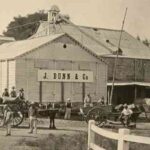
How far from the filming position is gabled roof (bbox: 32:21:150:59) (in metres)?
44.6

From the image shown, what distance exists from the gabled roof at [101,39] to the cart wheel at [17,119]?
81.3ft

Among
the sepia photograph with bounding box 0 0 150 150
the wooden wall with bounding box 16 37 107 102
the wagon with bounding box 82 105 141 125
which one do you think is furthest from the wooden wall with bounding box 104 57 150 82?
the wagon with bounding box 82 105 141 125

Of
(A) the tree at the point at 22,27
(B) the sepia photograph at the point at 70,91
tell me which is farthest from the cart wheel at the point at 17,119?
(A) the tree at the point at 22,27

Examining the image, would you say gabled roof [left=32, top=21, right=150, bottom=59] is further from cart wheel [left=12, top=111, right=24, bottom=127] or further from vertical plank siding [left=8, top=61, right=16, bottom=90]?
cart wheel [left=12, top=111, right=24, bottom=127]

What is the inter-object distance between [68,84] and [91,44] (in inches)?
669

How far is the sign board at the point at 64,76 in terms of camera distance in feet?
90.0

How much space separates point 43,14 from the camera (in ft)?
235

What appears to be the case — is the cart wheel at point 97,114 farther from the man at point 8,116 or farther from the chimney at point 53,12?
the chimney at point 53,12

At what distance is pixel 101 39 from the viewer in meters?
48.2

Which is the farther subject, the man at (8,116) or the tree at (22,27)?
the tree at (22,27)

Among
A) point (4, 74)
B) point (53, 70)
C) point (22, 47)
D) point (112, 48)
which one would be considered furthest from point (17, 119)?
point (112, 48)

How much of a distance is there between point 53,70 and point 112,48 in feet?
65.0

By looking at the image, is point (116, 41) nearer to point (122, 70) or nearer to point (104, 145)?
point (122, 70)

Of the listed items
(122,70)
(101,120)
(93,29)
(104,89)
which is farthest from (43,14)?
(101,120)
